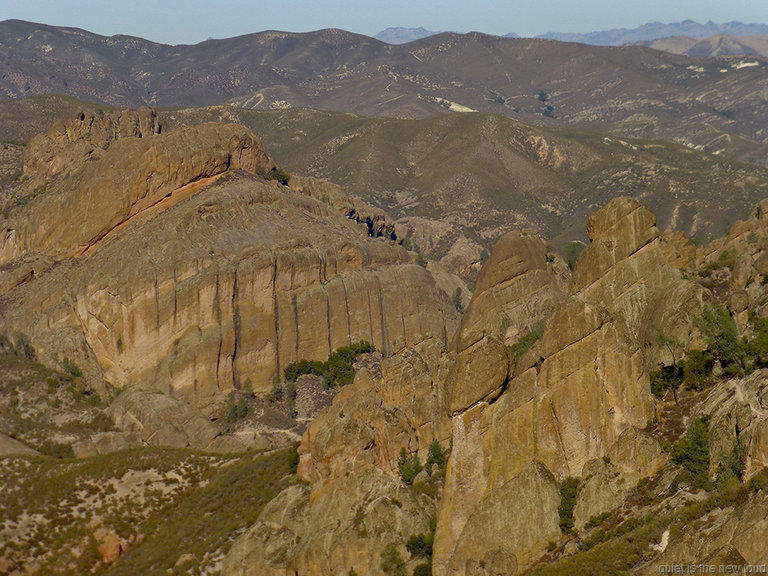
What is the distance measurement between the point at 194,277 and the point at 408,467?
58527 mm

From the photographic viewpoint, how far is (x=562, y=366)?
59.1 meters

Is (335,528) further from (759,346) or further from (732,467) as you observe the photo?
(759,346)

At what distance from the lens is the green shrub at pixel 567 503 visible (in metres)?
54.8

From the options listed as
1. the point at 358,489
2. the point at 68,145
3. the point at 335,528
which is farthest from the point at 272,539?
the point at 68,145

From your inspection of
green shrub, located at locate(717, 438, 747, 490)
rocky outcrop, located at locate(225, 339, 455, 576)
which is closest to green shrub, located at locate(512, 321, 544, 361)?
rocky outcrop, located at locate(225, 339, 455, 576)

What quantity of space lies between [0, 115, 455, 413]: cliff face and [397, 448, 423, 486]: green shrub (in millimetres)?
53221

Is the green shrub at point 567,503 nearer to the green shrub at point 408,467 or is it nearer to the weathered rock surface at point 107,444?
the green shrub at point 408,467

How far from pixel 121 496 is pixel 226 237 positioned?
48136 millimetres

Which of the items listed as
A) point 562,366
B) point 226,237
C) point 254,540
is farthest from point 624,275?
point 226,237

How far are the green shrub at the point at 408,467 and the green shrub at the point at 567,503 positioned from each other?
1758 centimetres

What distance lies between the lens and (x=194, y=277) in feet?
413

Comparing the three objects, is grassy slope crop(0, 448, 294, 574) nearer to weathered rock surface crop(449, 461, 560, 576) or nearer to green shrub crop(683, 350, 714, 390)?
weathered rock surface crop(449, 461, 560, 576)

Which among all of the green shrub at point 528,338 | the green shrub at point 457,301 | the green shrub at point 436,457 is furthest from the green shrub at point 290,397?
the green shrub at point 436,457

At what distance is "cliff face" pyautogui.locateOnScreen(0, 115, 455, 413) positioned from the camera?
411 feet
